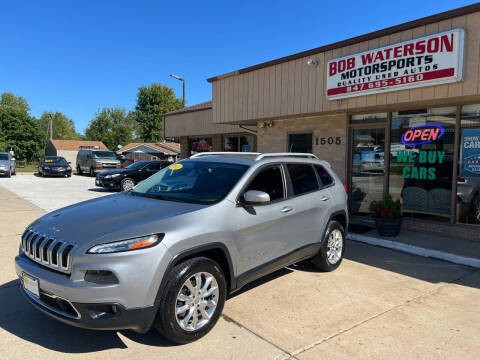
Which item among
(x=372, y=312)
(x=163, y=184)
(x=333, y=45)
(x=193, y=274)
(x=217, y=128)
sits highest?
(x=333, y=45)

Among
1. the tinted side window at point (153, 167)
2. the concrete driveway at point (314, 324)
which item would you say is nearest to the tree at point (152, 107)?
the tinted side window at point (153, 167)

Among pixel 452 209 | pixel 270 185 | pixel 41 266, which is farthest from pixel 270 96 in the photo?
pixel 41 266

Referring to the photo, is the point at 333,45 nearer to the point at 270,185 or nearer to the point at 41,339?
the point at 270,185

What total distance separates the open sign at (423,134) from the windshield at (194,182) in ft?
16.9

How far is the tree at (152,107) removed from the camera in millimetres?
65062

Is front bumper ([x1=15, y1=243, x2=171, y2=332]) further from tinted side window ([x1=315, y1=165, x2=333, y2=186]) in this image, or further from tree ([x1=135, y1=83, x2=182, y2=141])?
tree ([x1=135, y1=83, x2=182, y2=141])

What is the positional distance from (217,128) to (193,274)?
12857 mm

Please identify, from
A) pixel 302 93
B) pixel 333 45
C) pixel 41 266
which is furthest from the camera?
pixel 302 93

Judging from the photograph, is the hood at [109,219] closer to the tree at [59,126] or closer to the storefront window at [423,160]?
the storefront window at [423,160]

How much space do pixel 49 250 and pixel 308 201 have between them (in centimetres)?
296

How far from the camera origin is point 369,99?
290 inches

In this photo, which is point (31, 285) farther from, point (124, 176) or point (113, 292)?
point (124, 176)

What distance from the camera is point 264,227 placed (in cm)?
391

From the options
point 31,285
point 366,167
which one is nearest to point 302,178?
point 31,285
